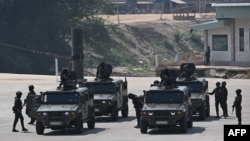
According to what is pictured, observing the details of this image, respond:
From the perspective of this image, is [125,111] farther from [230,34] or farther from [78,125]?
[230,34]

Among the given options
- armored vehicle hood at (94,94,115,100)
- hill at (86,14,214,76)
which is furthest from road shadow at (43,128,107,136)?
hill at (86,14,214,76)

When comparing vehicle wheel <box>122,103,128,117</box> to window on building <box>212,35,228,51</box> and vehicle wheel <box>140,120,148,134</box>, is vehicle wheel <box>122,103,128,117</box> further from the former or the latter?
window on building <box>212,35,228,51</box>

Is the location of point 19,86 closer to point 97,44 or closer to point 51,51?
point 51,51

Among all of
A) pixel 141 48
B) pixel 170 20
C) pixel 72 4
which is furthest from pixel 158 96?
pixel 170 20

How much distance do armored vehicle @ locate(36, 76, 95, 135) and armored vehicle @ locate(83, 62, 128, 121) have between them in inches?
105

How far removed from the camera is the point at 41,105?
34.4 metres

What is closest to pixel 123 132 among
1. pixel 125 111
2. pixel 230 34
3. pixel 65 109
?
pixel 65 109

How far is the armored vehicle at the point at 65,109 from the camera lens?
110ft

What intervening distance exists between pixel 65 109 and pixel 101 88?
587 centimetres

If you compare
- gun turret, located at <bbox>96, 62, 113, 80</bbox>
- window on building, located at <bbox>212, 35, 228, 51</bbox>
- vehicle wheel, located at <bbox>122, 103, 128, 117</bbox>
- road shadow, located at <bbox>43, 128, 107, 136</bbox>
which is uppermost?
window on building, located at <bbox>212, 35, 228, 51</bbox>

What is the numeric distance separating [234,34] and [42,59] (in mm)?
23156

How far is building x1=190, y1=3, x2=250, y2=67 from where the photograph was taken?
71.6 meters

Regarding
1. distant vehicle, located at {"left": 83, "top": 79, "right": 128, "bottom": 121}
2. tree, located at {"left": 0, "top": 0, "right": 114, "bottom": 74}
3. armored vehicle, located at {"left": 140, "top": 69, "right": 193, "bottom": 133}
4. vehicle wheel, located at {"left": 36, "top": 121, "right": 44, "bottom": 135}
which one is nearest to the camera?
armored vehicle, located at {"left": 140, "top": 69, "right": 193, "bottom": 133}

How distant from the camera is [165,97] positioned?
33.9m
